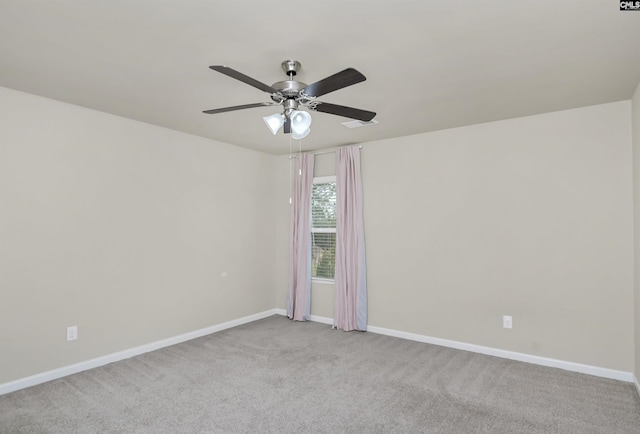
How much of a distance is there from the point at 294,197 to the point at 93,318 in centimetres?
289

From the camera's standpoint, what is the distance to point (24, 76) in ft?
9.20

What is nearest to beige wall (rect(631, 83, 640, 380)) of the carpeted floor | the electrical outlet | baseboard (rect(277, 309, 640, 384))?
baseboard (rect(277, 309, 640, 384))

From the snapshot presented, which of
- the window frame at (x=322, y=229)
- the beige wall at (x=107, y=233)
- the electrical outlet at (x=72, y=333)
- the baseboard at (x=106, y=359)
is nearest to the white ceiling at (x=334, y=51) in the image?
the beige wall at (x=107, y=233)

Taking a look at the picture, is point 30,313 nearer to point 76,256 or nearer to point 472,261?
point 76,256

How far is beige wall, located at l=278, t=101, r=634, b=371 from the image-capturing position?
3.38 m

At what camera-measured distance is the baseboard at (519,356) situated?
10.8ft

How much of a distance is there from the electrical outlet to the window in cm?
287

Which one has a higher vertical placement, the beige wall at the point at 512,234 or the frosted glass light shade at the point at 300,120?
the frosted glass light shade at the point at 300,120

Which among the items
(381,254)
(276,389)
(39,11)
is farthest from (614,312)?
(39,11)

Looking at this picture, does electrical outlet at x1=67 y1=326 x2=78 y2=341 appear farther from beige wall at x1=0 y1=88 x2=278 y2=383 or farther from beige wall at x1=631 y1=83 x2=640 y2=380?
beige wall at x1=631 y1=83 x2=640 y2=380

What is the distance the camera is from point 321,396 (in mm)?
2934

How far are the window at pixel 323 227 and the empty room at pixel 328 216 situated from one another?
0.11 ft

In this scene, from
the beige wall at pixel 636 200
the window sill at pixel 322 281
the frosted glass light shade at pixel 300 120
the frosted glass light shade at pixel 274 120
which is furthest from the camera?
the window sill at pixel 322 281

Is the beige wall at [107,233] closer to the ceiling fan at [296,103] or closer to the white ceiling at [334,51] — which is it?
the white ceiling at [334,51]
